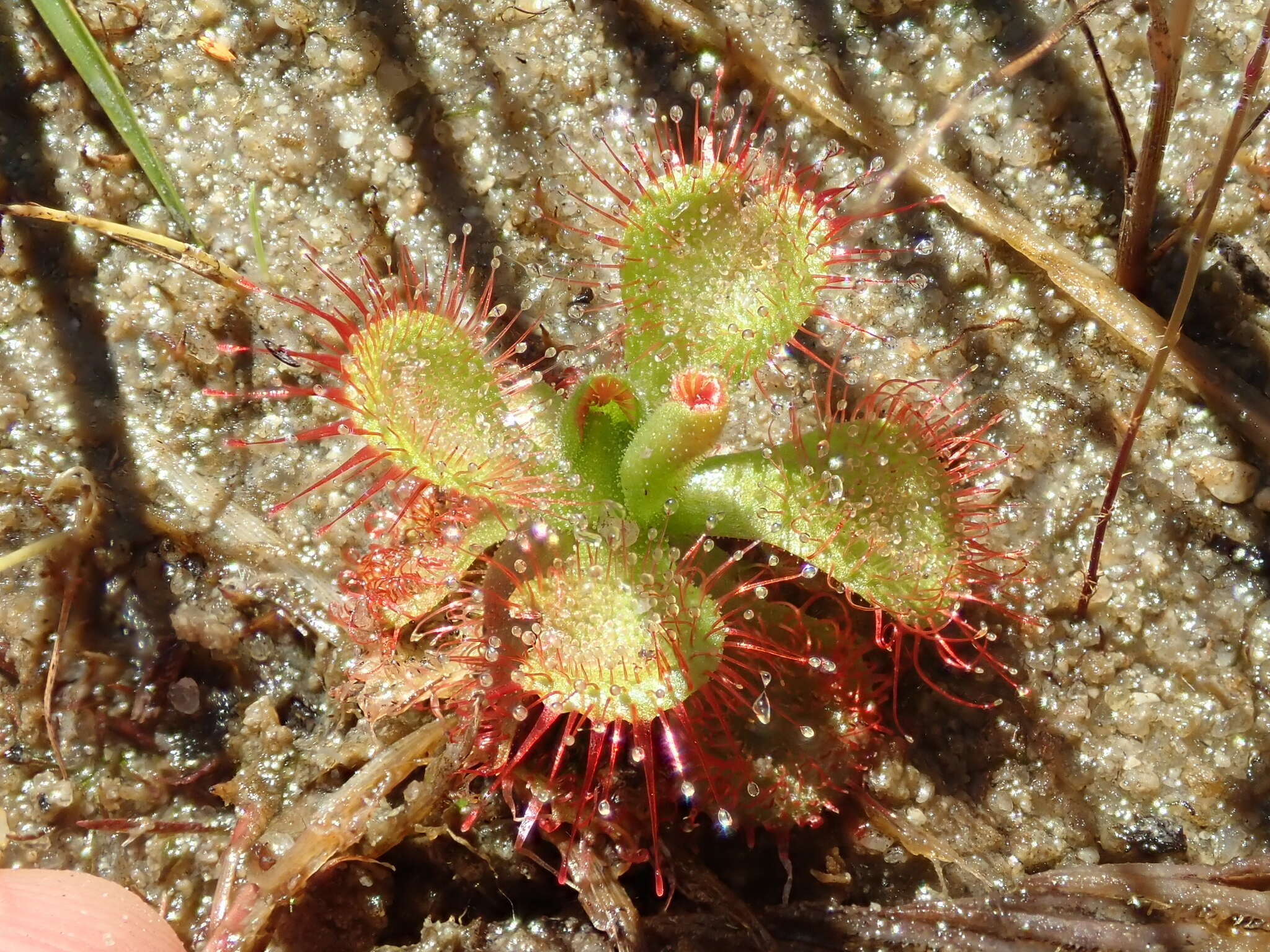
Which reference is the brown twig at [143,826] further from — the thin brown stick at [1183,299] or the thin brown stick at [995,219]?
the thin brown stick at [995,219]

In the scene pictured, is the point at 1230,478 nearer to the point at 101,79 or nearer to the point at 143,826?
the point at 143,826

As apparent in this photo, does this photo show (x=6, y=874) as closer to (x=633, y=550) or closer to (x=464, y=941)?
(x=464, y=941)

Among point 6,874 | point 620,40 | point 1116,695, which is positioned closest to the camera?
point 6,874

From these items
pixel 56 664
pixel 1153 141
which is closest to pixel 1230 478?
pixel 1153 141

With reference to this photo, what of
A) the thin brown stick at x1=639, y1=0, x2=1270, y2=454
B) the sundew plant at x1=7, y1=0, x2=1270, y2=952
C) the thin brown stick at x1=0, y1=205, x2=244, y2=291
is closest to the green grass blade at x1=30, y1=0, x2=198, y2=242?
the sundew plant at x1=7, y1=0, x2=1270, y2=952

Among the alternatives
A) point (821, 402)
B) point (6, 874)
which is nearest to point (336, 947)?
point (6, 874)

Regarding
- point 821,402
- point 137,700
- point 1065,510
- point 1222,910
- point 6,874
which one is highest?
point 821,402
